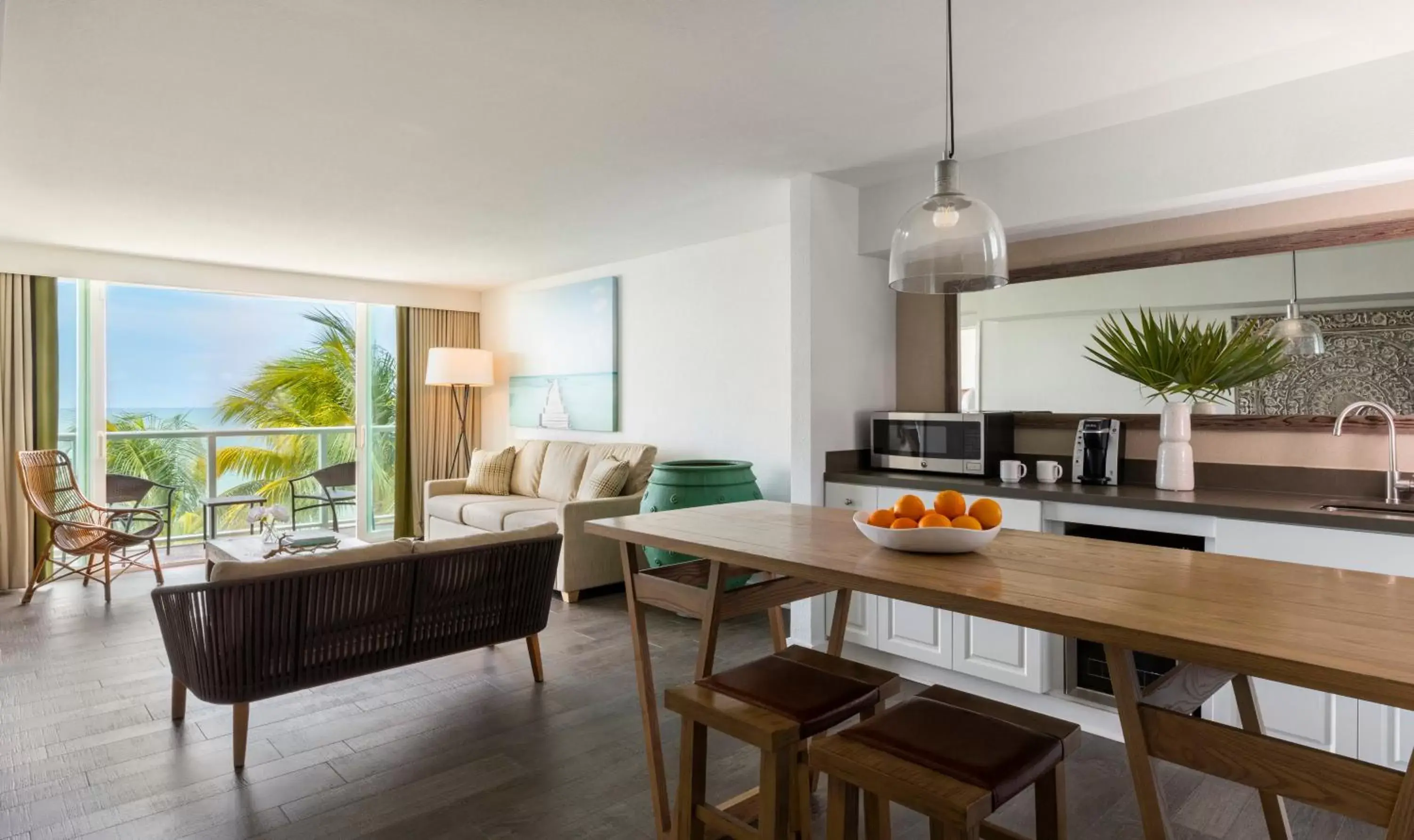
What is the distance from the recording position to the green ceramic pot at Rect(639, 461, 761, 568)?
414 centimetres

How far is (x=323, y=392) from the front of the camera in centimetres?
688

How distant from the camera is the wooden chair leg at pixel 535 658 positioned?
3410 millimetres

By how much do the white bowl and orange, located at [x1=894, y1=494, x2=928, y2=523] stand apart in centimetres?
5

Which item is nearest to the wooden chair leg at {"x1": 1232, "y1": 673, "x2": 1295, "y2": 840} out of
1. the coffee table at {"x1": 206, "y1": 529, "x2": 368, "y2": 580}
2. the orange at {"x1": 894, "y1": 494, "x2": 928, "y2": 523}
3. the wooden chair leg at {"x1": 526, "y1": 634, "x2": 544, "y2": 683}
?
the orange at {"x1": 894, "y1": 494, "x2": 928, "y2": 523}

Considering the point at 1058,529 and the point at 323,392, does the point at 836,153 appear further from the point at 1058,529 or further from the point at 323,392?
the point at 323,392

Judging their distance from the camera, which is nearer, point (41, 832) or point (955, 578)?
point (955, 578)

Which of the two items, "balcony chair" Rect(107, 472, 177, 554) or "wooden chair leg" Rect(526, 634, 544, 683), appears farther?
"balcony chair" Rect(107, 472, 177, 554)

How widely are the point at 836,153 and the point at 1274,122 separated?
1517 millimetres

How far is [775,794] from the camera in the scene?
5.29 feet

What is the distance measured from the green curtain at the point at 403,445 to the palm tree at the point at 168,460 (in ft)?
4.69

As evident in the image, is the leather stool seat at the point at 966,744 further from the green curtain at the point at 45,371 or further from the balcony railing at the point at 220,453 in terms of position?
the balcony railing at the point at 220,453

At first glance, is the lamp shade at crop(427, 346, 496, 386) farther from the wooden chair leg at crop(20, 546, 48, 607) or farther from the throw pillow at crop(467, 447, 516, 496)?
the wooden chair leg at crop(20, 546, 48, 607)

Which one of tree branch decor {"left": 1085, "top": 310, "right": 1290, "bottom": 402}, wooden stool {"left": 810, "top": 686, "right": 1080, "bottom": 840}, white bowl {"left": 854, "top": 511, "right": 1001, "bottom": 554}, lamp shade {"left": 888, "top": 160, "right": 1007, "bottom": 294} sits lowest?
wooden stool {"left": 810, "top": 686, "right": 1080, "bottom": 840}

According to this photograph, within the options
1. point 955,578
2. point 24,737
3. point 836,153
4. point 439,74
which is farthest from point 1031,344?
point 24,737
